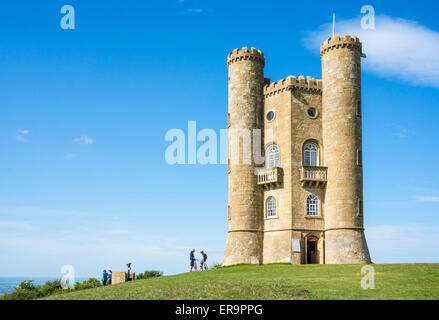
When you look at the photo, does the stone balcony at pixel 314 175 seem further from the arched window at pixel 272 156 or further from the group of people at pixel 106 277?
the group of people at pixel 106 277

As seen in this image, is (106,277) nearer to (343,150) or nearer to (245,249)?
(245,249)

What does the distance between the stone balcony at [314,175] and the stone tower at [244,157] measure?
5.07 m

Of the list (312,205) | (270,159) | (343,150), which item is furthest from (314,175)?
(270,159)

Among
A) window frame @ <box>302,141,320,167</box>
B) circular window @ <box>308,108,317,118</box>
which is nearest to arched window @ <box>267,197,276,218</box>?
window frame @ <box>302,141,320,167</box>

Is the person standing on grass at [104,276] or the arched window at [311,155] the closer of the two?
the person standing on grass at [104,276]

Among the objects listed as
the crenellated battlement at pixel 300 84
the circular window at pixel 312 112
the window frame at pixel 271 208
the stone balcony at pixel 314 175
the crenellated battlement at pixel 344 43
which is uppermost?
the crenellated battlement at pixel 344 43

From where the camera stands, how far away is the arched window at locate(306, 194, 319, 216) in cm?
5062

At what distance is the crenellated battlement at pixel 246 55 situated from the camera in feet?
181

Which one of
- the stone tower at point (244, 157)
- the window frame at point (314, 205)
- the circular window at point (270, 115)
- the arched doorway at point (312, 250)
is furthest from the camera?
the circular window at point (270, 115)

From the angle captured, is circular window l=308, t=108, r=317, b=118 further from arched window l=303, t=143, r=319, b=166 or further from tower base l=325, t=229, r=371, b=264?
tower base l=325, t=229, r=371, b=264

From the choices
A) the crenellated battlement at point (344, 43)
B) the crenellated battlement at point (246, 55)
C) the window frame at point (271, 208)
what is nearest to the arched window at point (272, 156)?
the window frame at point (271, 208)

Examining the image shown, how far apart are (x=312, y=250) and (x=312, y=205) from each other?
4259mm

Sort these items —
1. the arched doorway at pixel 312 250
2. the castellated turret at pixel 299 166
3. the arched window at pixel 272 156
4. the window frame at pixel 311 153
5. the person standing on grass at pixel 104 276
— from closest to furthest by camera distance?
the person standing on grass at pixel 104 276
the castellated turret at pixel 299 166
the arched doorway at pixel 312 250
the window frame at pixel 311 153
the arched window at pixel 272 156
